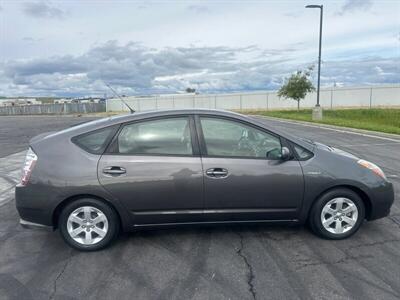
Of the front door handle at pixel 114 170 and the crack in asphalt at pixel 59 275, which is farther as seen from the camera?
the front door handle at pixel 114 170

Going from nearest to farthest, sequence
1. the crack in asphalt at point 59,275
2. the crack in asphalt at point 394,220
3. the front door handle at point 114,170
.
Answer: the crack in asphalt at point 59,275 < the front door handle at point 114,170 < the crack in asphalt at point 394,220

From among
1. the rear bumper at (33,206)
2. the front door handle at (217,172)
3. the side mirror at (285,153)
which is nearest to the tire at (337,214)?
the side mirror at (285,153)

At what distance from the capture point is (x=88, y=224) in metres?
3.70

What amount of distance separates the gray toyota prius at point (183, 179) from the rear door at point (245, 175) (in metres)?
0.01

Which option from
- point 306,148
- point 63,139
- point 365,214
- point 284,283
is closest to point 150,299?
point 284,283

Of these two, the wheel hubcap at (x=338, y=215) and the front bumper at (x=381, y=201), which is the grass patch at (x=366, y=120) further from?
the wheel hubcap at (x=338, y=215)

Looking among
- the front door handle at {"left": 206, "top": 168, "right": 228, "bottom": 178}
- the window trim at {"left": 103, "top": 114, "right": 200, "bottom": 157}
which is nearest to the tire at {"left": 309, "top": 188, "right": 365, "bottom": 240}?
the front door handle at {"left": 206, "top": 168, "right": 228, "bottom": 178}

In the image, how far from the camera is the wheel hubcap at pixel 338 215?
153 inches

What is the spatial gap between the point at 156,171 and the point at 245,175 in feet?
3.10

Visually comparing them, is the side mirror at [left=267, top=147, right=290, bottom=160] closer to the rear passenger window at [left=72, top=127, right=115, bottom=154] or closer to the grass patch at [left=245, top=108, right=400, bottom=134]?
the rear passenger window at [left=72, top=127, right=115, bottom=154]

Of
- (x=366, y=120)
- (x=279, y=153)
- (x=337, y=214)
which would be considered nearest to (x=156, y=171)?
(x=279, y=153)

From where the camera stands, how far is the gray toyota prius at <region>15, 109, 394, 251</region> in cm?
363

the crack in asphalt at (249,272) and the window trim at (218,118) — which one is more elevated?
the window trim at (218,118)

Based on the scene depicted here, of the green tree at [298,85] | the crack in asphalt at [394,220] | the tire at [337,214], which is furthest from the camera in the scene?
the green tree at [298,85]
